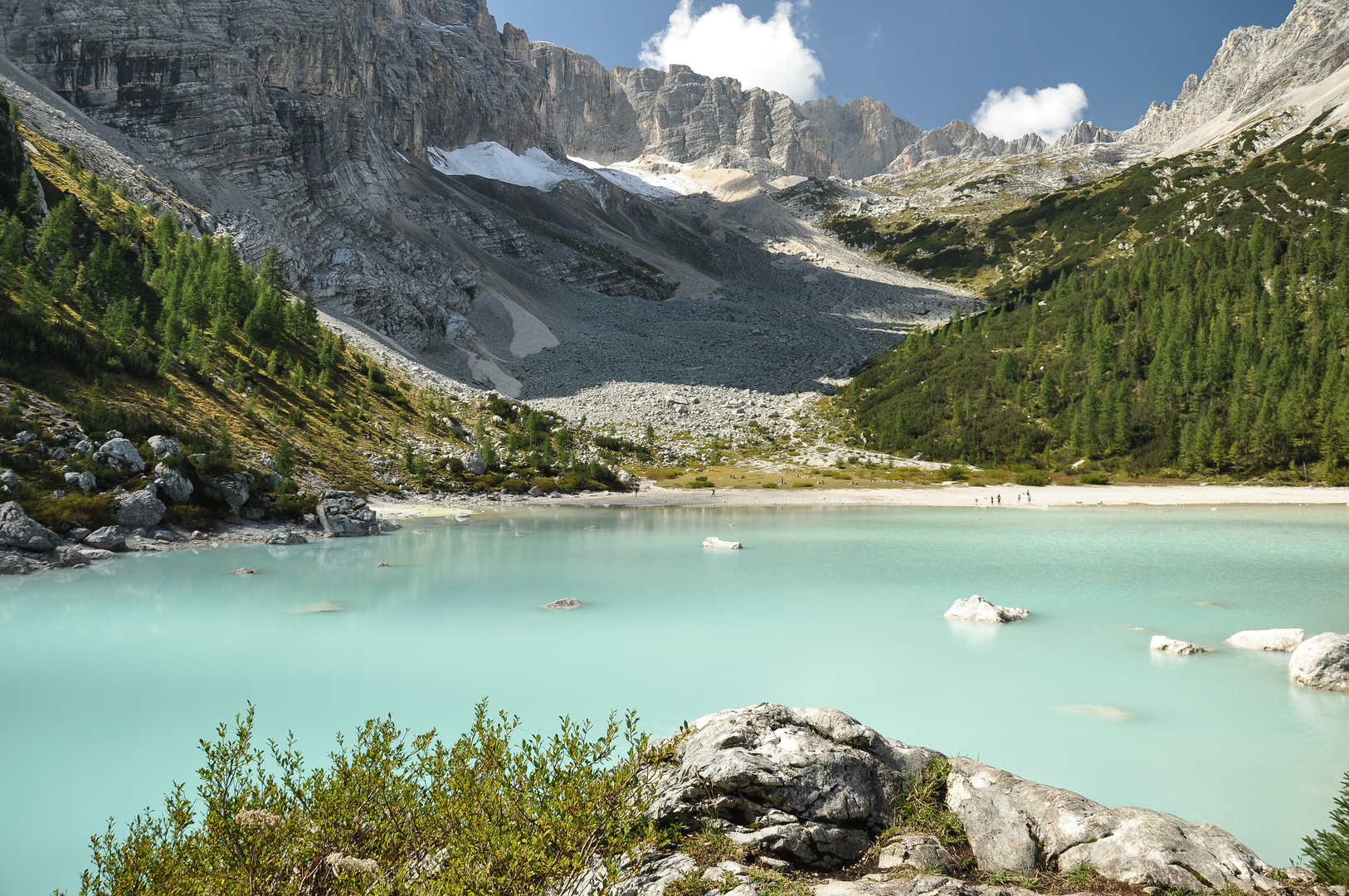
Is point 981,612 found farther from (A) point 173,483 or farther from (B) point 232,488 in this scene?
(B) point 232,488

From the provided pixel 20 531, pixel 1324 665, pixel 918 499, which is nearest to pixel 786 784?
pixel 1324 665

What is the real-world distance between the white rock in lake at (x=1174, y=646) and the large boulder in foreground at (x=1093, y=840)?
11.6 metres

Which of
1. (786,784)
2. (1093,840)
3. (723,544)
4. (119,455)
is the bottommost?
(723,544)

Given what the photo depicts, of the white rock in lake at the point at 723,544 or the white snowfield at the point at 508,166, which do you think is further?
the white snowfield at the point at 508,166

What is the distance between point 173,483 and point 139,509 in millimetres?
2003

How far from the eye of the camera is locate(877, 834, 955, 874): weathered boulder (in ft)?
→ 16.8

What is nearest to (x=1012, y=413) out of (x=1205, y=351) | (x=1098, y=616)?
(x=1205, y=351)

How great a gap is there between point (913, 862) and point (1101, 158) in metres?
236

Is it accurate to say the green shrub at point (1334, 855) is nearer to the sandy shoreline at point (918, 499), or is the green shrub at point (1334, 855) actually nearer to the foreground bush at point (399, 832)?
the foreground bush at point (399, 832)

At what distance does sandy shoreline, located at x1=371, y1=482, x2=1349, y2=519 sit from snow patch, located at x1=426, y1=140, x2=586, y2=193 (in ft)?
348

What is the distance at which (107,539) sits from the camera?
84.9ft

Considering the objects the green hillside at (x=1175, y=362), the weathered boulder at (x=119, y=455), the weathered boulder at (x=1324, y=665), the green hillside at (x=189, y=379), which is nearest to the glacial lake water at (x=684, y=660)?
the weathered boulder at (x=1324, y=665)

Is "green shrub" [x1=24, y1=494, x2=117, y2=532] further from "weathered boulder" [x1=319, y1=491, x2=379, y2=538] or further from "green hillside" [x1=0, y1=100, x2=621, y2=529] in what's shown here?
"weathered boulder" [x1=319, y1=491, x2=379, y2=538]

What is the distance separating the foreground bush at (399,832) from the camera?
4266 millimetres
